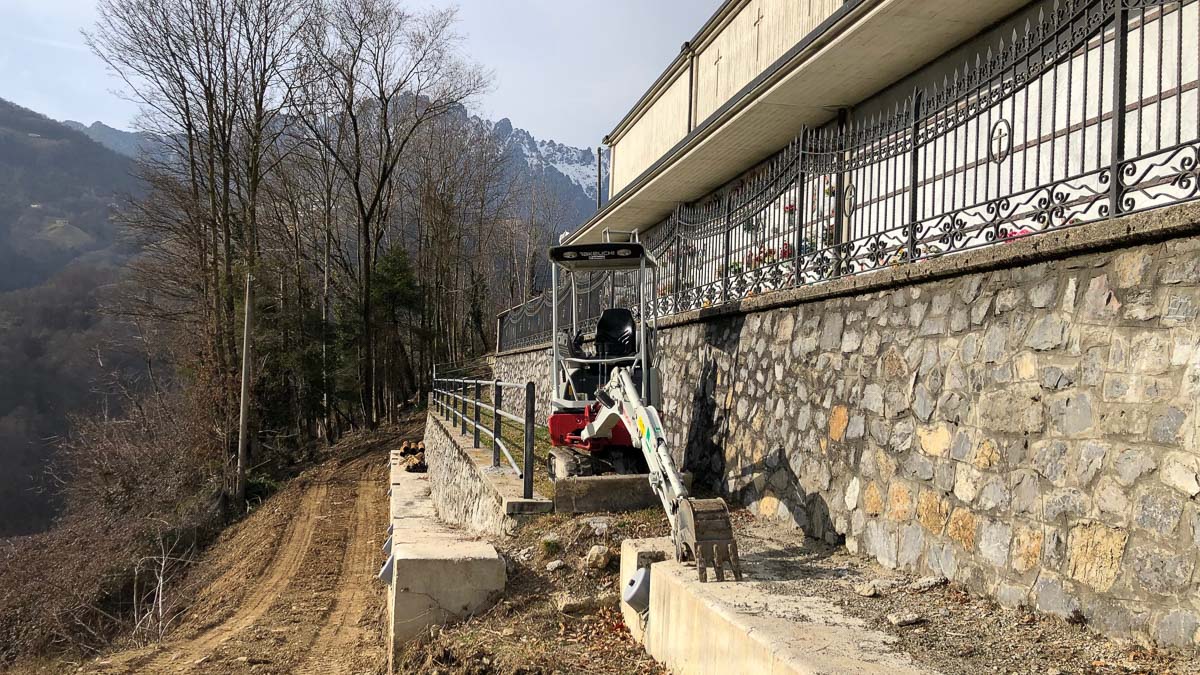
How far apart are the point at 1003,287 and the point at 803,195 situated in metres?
3.02

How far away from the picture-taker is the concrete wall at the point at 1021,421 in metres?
3.60

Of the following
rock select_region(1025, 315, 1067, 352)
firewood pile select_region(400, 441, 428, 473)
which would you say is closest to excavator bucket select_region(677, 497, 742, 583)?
rock select_region(1025, 315, 1067, 352)

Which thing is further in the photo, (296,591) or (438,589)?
(296,591)

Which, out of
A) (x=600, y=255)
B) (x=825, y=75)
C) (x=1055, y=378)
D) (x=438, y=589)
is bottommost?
(x=438, y=589)

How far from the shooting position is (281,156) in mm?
30422

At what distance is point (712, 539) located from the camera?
5125 mm

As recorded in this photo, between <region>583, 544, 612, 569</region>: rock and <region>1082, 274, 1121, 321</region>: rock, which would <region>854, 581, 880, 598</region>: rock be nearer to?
<region>1082, 274, 1121, 321</region>: rock

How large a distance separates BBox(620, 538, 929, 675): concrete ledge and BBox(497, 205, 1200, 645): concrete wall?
0.84 metres

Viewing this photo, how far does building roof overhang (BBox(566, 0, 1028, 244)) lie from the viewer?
330 inches

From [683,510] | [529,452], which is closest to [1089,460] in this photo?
[683,510]

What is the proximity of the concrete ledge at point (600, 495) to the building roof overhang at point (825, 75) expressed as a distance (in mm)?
3710

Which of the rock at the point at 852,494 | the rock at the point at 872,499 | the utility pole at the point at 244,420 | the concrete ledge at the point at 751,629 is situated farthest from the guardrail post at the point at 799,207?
the utility pole at the point at 244,420

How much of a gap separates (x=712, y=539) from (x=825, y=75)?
21.9 feet

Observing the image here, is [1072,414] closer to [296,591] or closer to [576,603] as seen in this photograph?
[576,603]
